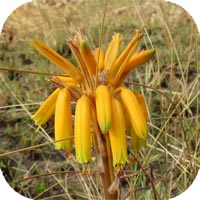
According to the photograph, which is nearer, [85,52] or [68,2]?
[85,52]

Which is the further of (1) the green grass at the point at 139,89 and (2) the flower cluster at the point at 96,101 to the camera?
(1) the green grass at the point at 139,89

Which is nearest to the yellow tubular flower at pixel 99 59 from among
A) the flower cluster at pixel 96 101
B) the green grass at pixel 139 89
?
the flower cluster at pixel 96 101

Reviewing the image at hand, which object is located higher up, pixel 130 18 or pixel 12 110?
pixel 130 18

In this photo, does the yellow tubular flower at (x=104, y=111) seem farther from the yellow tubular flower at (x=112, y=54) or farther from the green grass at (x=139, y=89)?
the green grass at (x=139, y=89)

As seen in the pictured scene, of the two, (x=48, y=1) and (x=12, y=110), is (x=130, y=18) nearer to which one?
(x=48, y=1)

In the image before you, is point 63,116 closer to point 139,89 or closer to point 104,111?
point 104,111

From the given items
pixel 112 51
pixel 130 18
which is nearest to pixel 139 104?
pixel 112 51

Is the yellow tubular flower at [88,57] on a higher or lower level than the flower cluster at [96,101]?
higher
